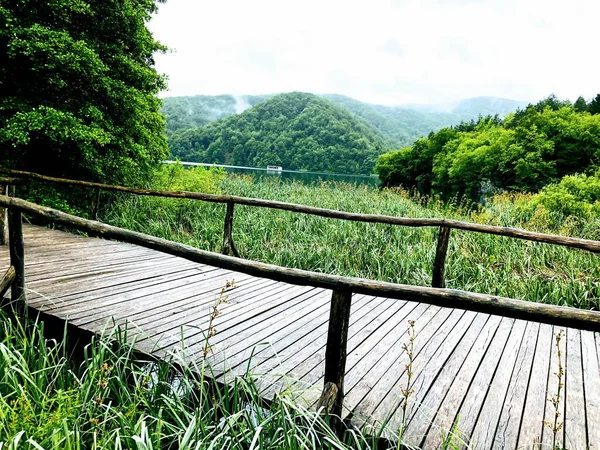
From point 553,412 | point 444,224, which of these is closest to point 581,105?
point 444,224

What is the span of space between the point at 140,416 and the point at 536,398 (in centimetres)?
214

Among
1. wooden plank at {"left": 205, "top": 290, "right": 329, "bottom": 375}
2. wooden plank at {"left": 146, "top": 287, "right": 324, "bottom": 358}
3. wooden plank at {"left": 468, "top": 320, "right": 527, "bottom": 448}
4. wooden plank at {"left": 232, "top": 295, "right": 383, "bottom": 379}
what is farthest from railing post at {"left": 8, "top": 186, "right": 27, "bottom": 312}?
wooden plank at {"left": 468, "top": 320, "right": 527, "bottom": 448}

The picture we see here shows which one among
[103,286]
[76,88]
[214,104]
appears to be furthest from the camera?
[214,104]

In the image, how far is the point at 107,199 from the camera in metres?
8.96

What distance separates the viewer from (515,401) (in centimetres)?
222

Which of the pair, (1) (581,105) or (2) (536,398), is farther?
(1) (581,105)

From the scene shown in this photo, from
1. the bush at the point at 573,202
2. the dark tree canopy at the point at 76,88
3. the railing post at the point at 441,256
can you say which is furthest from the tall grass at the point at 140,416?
the bush at the point at 573,202

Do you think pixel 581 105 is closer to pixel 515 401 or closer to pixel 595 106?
pixel 595 106

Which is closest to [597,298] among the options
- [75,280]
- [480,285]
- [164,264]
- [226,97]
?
[480,285]

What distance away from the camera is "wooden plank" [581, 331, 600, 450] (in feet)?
6.46

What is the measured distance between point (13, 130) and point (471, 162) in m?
27.7

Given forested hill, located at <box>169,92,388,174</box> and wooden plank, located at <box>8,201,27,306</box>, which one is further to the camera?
forested hill, located at <box>169,92,388,174</box>

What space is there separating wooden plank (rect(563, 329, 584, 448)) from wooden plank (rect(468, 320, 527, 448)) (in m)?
0.30

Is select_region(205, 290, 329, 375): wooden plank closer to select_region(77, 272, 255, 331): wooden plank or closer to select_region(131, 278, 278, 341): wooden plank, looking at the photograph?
select_region(131, 278, 278, 341): wooden plank
